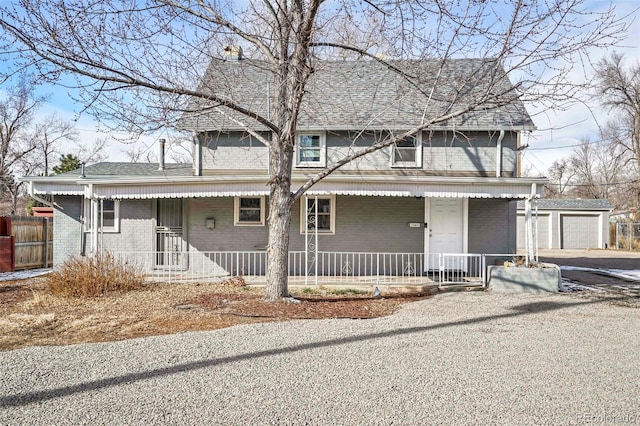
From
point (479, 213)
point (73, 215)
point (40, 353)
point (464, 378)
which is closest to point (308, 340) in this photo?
→ point (464, 378)

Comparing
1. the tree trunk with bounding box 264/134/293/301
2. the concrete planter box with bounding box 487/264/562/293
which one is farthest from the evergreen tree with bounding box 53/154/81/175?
the concrete planter box with bounding box 487/264/562/293

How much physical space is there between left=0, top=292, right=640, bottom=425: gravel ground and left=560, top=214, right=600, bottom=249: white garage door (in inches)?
947

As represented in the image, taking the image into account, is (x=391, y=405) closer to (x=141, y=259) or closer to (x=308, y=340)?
(x=308, y=340)

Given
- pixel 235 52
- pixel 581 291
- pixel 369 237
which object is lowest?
pixel 581 291

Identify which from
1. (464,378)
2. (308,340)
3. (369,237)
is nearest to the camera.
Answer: (464,378)

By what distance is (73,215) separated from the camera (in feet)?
45.4

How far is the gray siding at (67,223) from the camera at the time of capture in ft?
45.2

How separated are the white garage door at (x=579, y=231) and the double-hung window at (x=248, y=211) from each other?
22543 millimetres

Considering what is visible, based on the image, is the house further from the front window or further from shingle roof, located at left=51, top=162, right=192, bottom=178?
shingle roof, located at left=51, top=162, right=192, bottom=178

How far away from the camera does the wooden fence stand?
13.7 m

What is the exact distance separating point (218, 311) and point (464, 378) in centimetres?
450

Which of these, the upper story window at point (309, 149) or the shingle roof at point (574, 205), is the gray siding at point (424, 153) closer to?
the upper story window at point (309, 149)

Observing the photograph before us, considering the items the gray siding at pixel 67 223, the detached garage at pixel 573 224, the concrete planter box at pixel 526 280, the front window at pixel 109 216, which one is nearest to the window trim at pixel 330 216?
the concrete planter box at pixel 526 280

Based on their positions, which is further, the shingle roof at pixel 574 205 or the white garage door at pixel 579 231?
the white garage door at pixel 579 231
